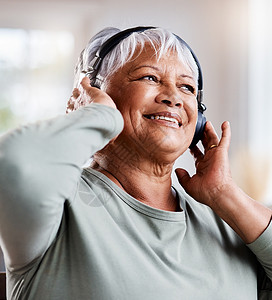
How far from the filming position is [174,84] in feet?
3.64

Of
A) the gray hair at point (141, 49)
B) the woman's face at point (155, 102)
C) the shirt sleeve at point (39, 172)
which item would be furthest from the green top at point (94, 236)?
the gray hair at point (141, 49)

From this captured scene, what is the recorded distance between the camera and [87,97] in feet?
3.29

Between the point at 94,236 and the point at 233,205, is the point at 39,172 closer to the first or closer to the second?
the point at 94,236

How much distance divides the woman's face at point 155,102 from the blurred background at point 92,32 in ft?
8.35

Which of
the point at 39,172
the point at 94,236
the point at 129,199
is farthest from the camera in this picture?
the point at 129,199

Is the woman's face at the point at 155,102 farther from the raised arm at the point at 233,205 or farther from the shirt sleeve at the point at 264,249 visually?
the shirt sleeve at the point at 264,249

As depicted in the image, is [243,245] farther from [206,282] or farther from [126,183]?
[126,183]

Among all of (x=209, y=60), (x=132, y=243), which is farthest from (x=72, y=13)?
(x=132, y=243)

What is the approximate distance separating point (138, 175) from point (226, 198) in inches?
8.1

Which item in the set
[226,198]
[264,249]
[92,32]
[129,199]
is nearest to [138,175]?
[129,199]

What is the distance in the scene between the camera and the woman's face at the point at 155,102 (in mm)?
1057

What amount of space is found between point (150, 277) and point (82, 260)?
0.13 meters

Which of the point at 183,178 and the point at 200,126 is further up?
the point at 200,126

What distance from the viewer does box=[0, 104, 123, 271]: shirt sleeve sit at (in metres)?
0.73
